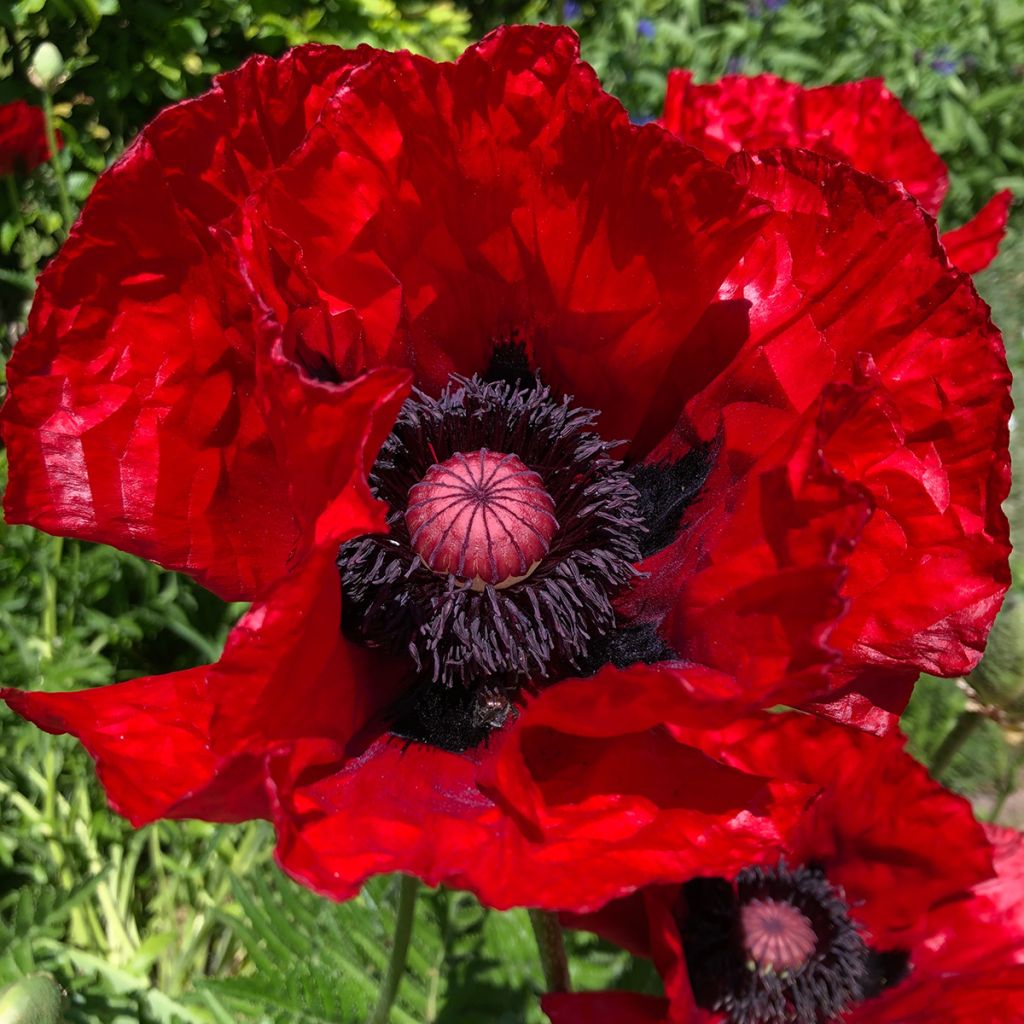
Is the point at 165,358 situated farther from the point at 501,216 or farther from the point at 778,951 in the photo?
the point at 778,951

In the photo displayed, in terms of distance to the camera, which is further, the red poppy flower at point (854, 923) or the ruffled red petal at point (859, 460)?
the red poppy flower at point (854, 923)

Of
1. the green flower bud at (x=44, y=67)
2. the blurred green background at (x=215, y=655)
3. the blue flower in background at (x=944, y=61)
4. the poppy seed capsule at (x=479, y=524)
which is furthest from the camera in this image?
the blue flower in background at (x=944, y=61)

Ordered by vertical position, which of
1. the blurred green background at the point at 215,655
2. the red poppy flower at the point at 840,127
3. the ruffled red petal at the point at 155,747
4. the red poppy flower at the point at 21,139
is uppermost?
the red poppy flower at the point at 840,127

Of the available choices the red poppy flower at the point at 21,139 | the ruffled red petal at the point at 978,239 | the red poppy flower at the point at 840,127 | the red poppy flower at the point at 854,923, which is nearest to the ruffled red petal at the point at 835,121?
the red poppy flower at the point at 840,127

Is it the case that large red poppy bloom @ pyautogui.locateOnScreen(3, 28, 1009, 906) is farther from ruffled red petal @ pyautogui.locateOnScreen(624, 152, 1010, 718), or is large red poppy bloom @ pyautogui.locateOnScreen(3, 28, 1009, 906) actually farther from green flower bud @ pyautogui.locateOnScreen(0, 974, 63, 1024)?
green flower bud @ pyautogui.locateOnScreen(0, 974, 63, 1024)

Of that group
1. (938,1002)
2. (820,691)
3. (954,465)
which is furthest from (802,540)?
(938,1002)

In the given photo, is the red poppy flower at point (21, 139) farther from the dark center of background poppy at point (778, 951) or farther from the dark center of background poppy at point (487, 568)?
the dark center of background poppy at point (778, 951)

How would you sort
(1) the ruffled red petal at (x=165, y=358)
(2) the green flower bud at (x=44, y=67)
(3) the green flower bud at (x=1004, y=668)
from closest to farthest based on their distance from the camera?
(1) the ruffled red petal at (x=165, y=358), (3) the green flower bud at (x=1004, y=668), (2) the green flower bud at (x=44, y=67)

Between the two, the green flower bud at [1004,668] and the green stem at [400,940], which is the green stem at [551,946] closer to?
the green stem at [400,940]

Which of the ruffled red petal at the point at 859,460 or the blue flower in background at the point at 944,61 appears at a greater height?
the ruffled red petal at the point at 859,460
